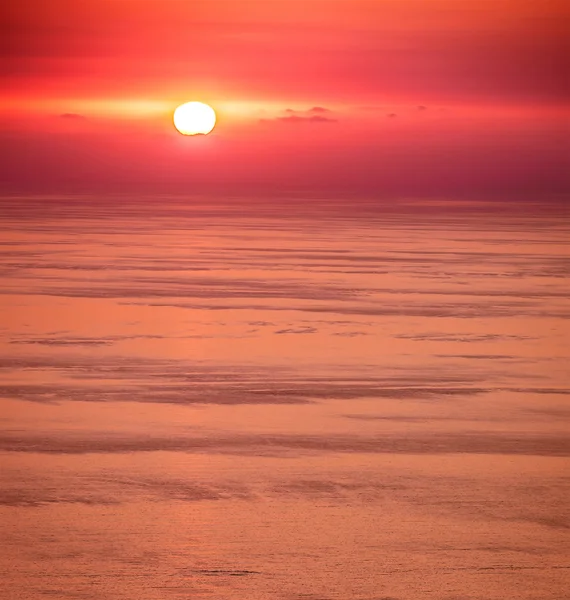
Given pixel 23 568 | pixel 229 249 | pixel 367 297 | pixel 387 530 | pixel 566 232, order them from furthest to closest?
pixel 566 232 < pixel 229 249 < pixel 367 297 < pixel 387 530 < pixel 23 568

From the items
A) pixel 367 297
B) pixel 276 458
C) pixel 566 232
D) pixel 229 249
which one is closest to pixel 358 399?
pixel 276 458

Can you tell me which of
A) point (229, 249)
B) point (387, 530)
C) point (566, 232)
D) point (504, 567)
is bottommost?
point (504, 567)

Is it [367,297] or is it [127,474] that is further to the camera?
[367,297]

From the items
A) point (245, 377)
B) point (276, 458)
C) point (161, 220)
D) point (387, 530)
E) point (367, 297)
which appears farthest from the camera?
point (161, 220)

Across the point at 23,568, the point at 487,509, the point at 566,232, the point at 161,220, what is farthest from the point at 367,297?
the point at 161,220

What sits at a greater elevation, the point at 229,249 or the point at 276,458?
the point at 229,249

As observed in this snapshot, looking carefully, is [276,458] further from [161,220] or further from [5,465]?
[161,220]
